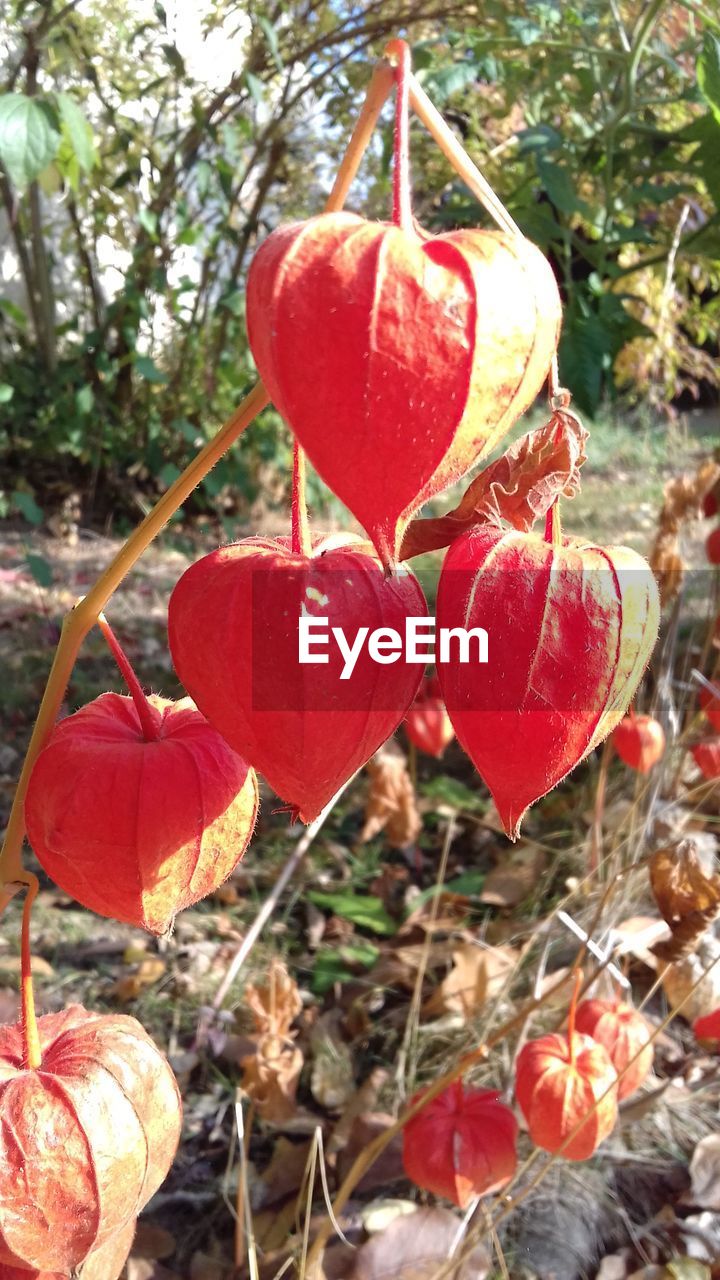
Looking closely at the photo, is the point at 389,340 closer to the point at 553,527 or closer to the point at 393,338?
the point at 393,338

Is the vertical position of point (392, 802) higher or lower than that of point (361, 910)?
higher

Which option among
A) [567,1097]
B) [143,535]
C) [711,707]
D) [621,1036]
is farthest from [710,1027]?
[143,535]

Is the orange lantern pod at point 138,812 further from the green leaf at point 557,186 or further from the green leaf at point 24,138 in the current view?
the green leaf at point 557,186

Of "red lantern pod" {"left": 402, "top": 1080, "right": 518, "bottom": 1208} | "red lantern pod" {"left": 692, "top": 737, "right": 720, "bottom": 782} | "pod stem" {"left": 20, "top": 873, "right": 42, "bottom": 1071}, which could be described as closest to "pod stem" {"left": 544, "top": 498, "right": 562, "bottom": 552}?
"pod stem" {"left": 20, "top": 873, "right": 42, "bottom": 1071}

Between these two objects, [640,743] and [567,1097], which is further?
[640,743]

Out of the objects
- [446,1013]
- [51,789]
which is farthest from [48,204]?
[51,789]

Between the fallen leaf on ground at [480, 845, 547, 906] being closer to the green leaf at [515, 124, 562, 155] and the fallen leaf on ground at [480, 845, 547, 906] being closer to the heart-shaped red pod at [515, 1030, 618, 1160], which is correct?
the heart-shaped red pod at [515, 1030, 618, 1160]

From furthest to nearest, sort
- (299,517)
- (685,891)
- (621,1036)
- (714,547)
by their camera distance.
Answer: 1. (714,547)
2. (621,1036)
3. (685,891)
4. (299,517)

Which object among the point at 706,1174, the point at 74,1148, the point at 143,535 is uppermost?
the point at 143,535
